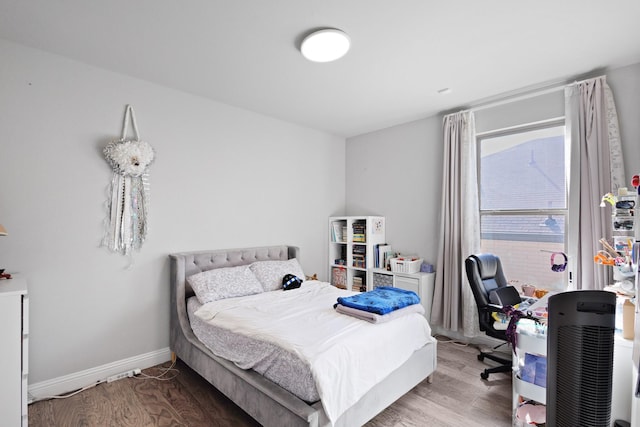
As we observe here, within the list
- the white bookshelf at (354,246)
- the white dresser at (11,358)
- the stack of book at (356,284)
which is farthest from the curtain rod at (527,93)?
the white dresser at (11,358)

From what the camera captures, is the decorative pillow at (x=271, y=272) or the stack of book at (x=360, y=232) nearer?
the decorative pillow at (x=271, y=272)

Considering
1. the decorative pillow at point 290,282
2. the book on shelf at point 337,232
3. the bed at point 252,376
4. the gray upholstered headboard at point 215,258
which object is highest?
the book on shelf at point 337,232

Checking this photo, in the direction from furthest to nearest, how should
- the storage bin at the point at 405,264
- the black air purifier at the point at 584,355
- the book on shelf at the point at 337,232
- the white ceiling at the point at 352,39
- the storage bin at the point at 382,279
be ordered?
the book on shelf at the point at 337,232, the storage bin at the point at 382,279, the storage bin at the point at 405,264, the white ceiling at the point at 352,39, the black air purifier at the point at 584,355

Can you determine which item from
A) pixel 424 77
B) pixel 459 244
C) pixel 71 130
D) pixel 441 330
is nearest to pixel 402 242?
pixel 459 244

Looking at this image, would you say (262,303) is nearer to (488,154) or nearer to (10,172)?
→ (10,172)

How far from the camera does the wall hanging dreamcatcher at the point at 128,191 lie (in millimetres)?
2553

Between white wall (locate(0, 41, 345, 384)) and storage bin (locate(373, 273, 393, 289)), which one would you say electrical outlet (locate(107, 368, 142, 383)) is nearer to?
white wall (locate(0, 41, 345, 384))

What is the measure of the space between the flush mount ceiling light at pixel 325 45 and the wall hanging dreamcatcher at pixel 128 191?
1621 mm

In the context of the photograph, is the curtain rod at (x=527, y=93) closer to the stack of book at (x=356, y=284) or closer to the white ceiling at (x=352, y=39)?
the white ceiling at (x=352, y=39)

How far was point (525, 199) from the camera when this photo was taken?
10.2 feet

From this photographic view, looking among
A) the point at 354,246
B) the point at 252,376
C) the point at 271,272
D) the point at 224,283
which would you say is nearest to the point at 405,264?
the point at 354,246

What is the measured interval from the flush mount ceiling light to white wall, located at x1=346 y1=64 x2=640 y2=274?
1.92 m

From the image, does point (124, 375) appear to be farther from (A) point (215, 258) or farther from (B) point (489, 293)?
(B) point (489, 293)

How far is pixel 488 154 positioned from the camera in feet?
11.1
